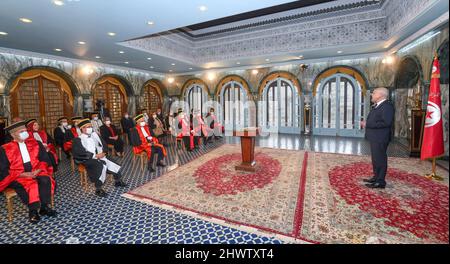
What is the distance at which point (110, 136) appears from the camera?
6793mm

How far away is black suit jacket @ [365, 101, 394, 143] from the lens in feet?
12.2

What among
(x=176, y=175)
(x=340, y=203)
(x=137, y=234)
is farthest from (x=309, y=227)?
(x=176, y=175)

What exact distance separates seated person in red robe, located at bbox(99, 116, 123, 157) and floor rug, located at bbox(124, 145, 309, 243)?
2.68m

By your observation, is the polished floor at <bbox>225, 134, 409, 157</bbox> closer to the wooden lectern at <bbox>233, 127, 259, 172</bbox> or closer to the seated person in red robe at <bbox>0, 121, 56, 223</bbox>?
the wooden lectern at <bbox>233, 127, 259, 172</bbox>

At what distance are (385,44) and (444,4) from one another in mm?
3436

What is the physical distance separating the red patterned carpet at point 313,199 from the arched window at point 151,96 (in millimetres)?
7848

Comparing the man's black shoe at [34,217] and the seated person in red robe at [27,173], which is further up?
the seated person in red robe at [27,173]

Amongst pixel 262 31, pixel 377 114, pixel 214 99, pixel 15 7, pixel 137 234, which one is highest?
pixel 262 31

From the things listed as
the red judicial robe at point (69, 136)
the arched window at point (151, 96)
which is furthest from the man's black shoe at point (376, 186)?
the arched window at point (151, 96)

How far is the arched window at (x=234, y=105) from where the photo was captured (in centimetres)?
1152

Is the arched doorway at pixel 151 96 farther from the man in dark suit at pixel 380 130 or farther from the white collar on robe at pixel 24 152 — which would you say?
the man in dark suit at pixel 380 130

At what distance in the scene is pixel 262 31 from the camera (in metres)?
8.36

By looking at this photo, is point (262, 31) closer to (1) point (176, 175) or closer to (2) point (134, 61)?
(2) point (134, 61)

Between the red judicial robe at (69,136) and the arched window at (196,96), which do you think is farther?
the arched window at (196,96)
